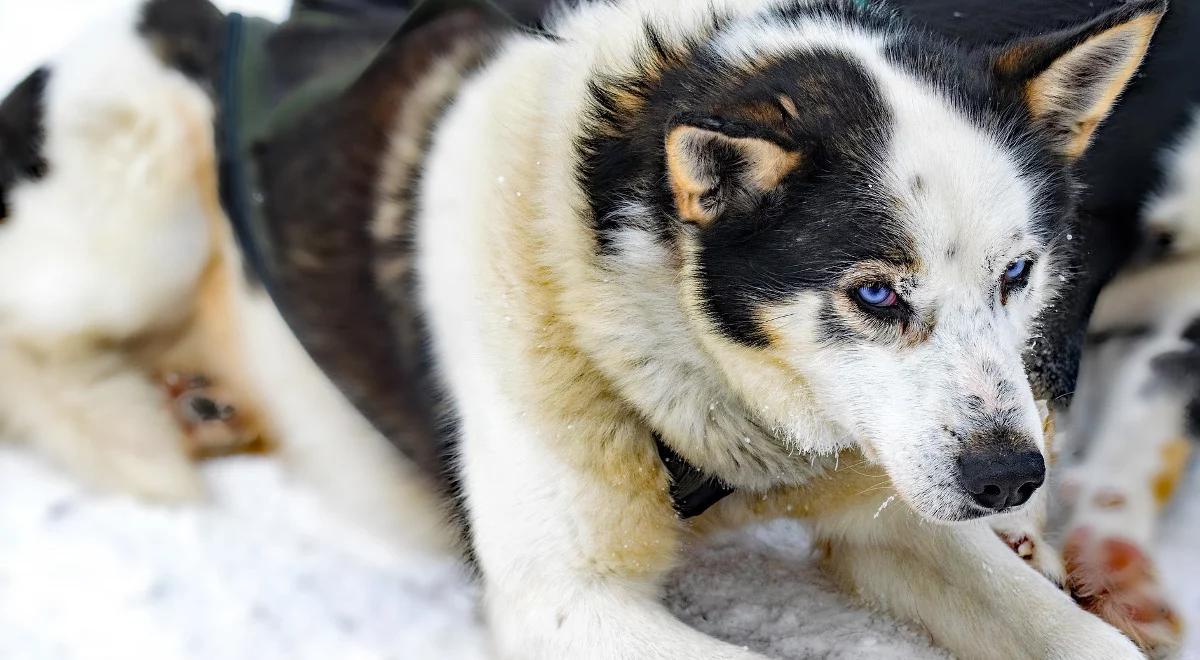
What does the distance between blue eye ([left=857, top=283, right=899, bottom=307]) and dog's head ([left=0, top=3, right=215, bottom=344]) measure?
1.84 metres

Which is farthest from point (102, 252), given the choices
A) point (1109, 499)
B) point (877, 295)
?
point (1109, 499)

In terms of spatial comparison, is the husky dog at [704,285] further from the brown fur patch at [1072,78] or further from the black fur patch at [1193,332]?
the black fur patch at [1193,332]

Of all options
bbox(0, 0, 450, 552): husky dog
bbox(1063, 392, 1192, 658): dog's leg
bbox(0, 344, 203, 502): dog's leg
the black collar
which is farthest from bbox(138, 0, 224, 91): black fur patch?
bbox(1063, 392, 1192, 658): dog's leg

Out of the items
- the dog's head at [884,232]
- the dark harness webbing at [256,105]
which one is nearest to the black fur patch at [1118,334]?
the dog's head at [884,232]

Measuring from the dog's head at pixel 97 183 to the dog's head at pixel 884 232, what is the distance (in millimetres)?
1517

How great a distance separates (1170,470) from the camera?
267 cm

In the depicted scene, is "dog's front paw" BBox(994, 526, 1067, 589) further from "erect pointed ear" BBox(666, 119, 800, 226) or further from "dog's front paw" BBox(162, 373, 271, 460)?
"dog's front paw" BBox(162, 373, 271, 460)

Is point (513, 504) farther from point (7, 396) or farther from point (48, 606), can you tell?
point (7, 396)

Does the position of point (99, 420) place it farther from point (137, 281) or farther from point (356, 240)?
point (356, 240)

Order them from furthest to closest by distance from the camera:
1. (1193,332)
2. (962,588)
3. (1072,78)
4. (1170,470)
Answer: (1193,332) < (1170,470) < (962,588) < (1072,78)

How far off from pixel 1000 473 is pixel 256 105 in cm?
189

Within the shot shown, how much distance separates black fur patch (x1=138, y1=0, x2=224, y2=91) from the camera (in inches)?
115

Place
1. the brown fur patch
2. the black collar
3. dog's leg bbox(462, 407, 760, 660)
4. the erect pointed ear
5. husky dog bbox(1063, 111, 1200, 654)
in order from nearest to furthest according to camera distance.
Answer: the erect pointed ear
the brown fur patch
dog's leg bbox(462, 407, 760, 660)
the black collar
husky dog bbox(1063, 111, 1200, 654)

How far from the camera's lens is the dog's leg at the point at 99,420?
275cm
